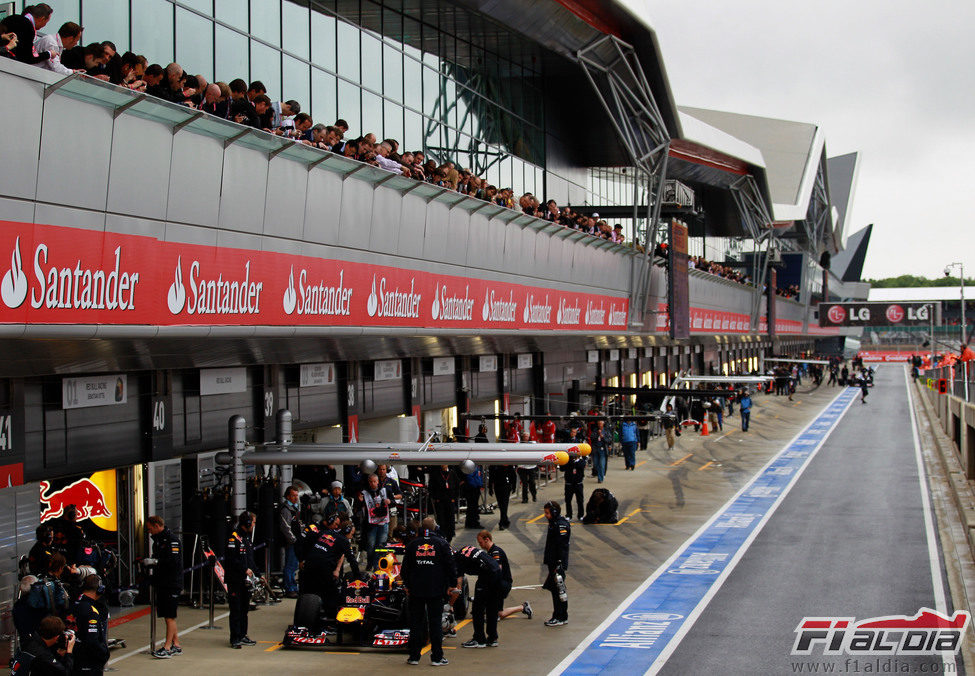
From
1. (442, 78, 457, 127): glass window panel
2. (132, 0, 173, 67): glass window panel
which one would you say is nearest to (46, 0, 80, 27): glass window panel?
(132, 0, 173, 67): glass window panel

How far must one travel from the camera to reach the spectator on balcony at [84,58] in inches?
434

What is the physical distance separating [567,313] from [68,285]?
1838 centimetres

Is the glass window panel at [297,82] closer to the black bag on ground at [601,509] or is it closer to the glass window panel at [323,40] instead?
the glass window panel at [323,40]

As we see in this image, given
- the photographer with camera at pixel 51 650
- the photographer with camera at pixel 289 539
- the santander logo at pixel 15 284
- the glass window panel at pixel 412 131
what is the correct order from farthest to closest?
the glass window panel at pixel 412 131
the photographer with camera at pixel 289 539
the santander logo at pixel 15 284
the photographer with camera at pixel 51 650

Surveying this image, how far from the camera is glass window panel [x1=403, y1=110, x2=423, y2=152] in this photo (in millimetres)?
25375

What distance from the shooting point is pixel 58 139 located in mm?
10469

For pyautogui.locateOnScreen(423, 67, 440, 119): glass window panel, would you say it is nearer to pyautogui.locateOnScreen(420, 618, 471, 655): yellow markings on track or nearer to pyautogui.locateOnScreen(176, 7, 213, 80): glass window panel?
pyautogui.locateOnScreen(176, 7, 213, 80): glass window panel

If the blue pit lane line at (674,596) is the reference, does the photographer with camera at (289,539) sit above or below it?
above

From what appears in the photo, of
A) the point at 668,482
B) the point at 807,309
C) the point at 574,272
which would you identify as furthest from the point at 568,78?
the point at 807,309

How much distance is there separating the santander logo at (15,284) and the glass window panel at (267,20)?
10.4 meters

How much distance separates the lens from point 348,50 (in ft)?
74.4

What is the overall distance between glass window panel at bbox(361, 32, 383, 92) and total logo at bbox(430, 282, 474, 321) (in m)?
5.53

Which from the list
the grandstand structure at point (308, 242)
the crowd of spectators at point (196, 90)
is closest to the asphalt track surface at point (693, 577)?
the grandstand structure at point (308, 242)

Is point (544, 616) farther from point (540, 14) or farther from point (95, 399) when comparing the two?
point (540, 14)
